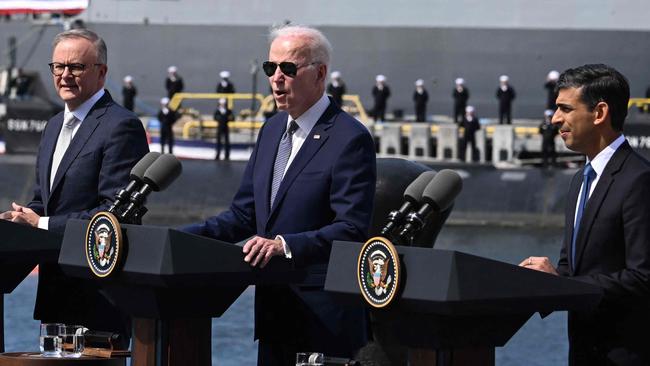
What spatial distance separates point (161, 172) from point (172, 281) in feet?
1.35

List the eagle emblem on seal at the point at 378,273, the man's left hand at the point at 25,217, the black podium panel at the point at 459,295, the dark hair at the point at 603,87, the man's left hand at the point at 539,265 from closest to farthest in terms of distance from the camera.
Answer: the black podium panel at the point at 459,295
the eagle emblem on seal at the point at 378,273
the man's left hand at the point at 539,265
the dark hair at the point at 603,87
the man's left hand at the point at 25,217

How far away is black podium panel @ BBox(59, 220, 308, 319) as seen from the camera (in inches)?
144

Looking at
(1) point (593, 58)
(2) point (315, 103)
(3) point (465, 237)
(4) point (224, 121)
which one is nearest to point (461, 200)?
(3) point (465, 237)

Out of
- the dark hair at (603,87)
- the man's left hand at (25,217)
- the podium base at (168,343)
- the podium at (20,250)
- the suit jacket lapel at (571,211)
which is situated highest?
the dark hair at (603,87)

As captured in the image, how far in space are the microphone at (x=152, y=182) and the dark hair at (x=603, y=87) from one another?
106cm

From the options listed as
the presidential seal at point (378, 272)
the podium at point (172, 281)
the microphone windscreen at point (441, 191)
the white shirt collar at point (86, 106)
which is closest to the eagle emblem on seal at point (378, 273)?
the presidential seal at point (378, 272)

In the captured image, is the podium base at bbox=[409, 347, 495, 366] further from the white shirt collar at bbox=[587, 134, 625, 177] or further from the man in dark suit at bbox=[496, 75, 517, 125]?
the man in dark suit at bbox=[496, 75, 517, 125]

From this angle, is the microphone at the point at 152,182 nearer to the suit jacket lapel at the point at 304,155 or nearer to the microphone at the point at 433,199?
the suit jacket lapel at the point at 304,155

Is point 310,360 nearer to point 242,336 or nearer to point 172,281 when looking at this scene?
point 172,281

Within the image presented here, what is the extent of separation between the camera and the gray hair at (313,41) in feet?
13.6

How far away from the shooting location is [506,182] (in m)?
30.3

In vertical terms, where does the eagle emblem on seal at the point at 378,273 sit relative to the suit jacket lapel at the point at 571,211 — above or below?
below

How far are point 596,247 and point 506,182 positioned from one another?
26.8 m

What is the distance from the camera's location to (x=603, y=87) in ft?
12.1
